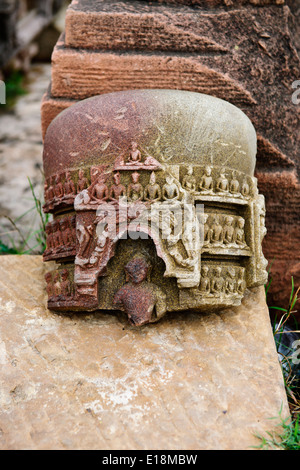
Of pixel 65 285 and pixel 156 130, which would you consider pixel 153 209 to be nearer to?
pixel 156 130

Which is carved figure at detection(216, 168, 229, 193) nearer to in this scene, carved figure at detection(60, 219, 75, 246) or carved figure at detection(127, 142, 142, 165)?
carved figure at detection(127, 142, 142, 165)

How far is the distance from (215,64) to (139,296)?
158 centimetres

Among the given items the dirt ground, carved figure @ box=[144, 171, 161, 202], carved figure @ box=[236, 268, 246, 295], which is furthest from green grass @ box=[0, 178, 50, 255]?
carved figure @ box=[236, 268, 246, 295]

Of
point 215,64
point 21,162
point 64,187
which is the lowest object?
point 21,162

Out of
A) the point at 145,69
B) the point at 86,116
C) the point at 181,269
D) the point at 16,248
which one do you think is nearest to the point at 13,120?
the point at 16,248

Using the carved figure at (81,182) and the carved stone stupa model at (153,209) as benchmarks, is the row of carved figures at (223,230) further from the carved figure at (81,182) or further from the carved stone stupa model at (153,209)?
the carved figure at (81,182)

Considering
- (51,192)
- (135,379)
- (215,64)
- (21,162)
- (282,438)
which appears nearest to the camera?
(282,438)

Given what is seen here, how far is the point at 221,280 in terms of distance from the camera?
7.38 ft

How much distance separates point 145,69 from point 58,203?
3.54 feet

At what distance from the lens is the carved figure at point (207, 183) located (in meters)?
2.27

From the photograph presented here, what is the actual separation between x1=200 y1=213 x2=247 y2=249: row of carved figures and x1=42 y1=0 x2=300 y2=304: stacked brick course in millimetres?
811

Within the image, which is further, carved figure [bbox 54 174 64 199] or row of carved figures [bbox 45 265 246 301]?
carved figure [bbox 54 174 64 199]

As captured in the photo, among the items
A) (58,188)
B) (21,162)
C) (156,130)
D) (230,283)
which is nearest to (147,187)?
(156,130)

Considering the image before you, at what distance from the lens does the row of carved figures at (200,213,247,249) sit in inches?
89.0
